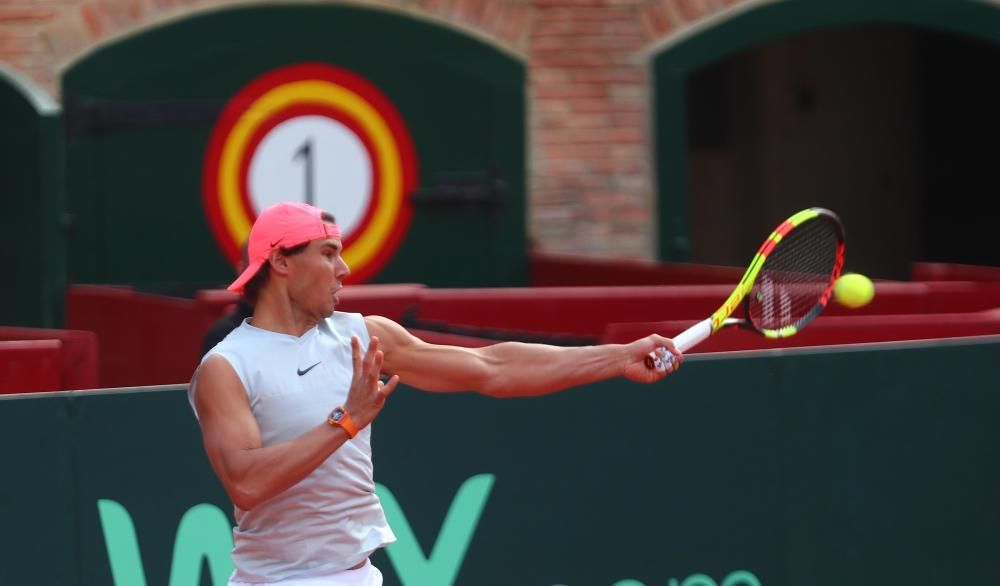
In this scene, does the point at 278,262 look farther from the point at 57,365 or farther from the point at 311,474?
the point at 57,365

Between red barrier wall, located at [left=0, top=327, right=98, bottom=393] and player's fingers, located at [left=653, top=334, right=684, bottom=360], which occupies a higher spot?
player's fingers, located at [left=653, top=334, right=684, bottom=360]

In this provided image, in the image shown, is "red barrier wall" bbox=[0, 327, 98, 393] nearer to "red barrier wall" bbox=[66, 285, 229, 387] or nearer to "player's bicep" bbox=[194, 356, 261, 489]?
"red barrier wall" bbox=[66, 285, 229, 387]

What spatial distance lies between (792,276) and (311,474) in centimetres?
195

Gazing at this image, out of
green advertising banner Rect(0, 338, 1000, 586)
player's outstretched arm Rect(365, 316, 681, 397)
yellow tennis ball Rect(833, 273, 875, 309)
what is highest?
yellow tennis ball Rect(833, 273, 875, 309)

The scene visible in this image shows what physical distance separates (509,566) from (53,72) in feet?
19.9

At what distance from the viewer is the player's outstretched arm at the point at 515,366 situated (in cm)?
398

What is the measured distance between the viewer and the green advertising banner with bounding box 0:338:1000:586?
4656 millimetres

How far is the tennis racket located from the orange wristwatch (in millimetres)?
1480

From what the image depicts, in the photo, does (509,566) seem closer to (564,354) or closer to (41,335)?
(564,354)

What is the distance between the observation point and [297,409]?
140 inches

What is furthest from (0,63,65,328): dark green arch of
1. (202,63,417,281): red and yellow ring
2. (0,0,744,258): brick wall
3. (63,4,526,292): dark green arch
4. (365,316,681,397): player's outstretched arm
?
(365,316,681,397): player's outstretched arm

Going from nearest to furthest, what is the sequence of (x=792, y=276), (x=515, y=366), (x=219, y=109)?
1. (x=515, y=366)
2. (x=792, y=276)
3. (x=219, y=109)

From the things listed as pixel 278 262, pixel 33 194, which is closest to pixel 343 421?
pixel 278 262

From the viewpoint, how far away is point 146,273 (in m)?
10.4
